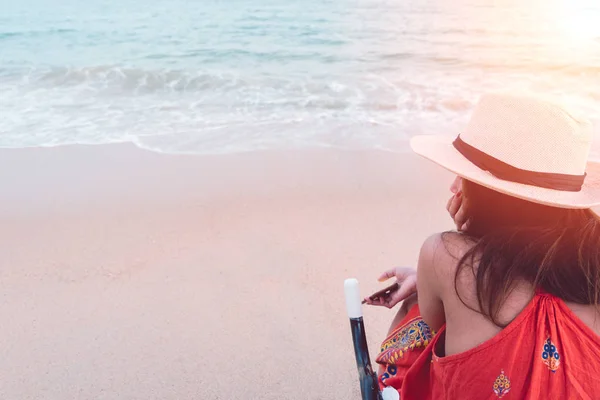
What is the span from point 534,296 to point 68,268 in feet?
8.18

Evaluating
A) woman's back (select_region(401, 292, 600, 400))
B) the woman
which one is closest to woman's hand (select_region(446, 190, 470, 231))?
the woman

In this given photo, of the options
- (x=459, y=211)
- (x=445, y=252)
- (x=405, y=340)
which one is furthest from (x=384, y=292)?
(x=445, y=252)

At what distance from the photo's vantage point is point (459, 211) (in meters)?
1.51

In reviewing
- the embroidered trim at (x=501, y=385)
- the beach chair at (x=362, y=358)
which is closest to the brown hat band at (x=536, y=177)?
the embroidered trim at (x=501, y=385)

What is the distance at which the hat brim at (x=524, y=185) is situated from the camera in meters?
1.28

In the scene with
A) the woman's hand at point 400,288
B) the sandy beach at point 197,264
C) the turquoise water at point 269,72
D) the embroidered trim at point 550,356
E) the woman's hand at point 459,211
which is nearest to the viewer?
the embroidered trim at point 550,356

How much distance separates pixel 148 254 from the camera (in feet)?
10.3

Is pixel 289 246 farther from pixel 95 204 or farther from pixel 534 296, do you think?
pixel 534 296

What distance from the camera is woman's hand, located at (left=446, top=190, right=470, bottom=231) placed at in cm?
146

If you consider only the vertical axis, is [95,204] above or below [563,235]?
below

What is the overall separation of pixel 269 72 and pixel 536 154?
7.16 meters

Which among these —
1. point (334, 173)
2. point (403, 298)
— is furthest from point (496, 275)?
point (334, 173)

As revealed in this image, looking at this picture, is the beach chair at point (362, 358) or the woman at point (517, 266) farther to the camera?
the beach chair at point (362, 358)

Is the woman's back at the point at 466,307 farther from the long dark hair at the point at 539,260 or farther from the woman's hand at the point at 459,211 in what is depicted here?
the woman's hand at the point at 459,211
